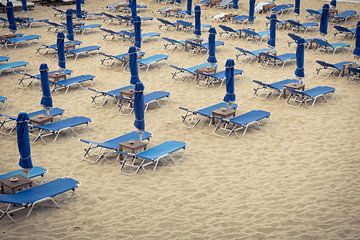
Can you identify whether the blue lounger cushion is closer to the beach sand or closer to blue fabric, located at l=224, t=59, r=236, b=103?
the beach sand

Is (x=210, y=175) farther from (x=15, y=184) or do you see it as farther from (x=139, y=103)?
(x=15, y=184)

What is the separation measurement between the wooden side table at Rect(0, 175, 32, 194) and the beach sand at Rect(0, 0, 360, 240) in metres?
0.52

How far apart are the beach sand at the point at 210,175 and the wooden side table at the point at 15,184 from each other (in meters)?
0.52

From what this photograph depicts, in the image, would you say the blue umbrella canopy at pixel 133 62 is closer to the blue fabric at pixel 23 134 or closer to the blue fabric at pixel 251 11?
the blue fabric at pixel 23 134

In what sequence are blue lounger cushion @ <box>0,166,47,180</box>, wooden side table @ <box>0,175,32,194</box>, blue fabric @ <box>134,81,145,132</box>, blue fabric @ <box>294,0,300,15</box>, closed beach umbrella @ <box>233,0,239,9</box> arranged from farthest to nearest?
1. closed beach umbrella @ <box>233,0,239,9</box>
2. blue fabric @ <box>294,0,300,15</box>
3. blue fabric @ <box>134,81,145,132</box>
4. blue lounger cushion @ <box>0,166,47,180</box>
5. wooden side table @ <box>0,175,32,194</box>

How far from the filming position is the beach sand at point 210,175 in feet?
32.6

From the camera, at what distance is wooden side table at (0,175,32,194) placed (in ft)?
35.4

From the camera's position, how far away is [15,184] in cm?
1084

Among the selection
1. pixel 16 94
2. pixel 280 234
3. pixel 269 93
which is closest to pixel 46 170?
pixel 280 234

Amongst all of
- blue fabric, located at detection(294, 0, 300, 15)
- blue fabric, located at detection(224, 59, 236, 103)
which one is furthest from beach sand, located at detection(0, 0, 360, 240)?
blue fabric, located at detection(294, 0, 300, 15)

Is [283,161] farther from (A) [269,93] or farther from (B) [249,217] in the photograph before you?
(A) [269,93]

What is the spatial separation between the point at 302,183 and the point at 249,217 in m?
1.84

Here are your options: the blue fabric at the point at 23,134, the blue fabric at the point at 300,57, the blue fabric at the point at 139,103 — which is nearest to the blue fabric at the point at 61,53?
the blue fabric at the point at 139,103

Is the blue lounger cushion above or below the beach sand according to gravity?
above
